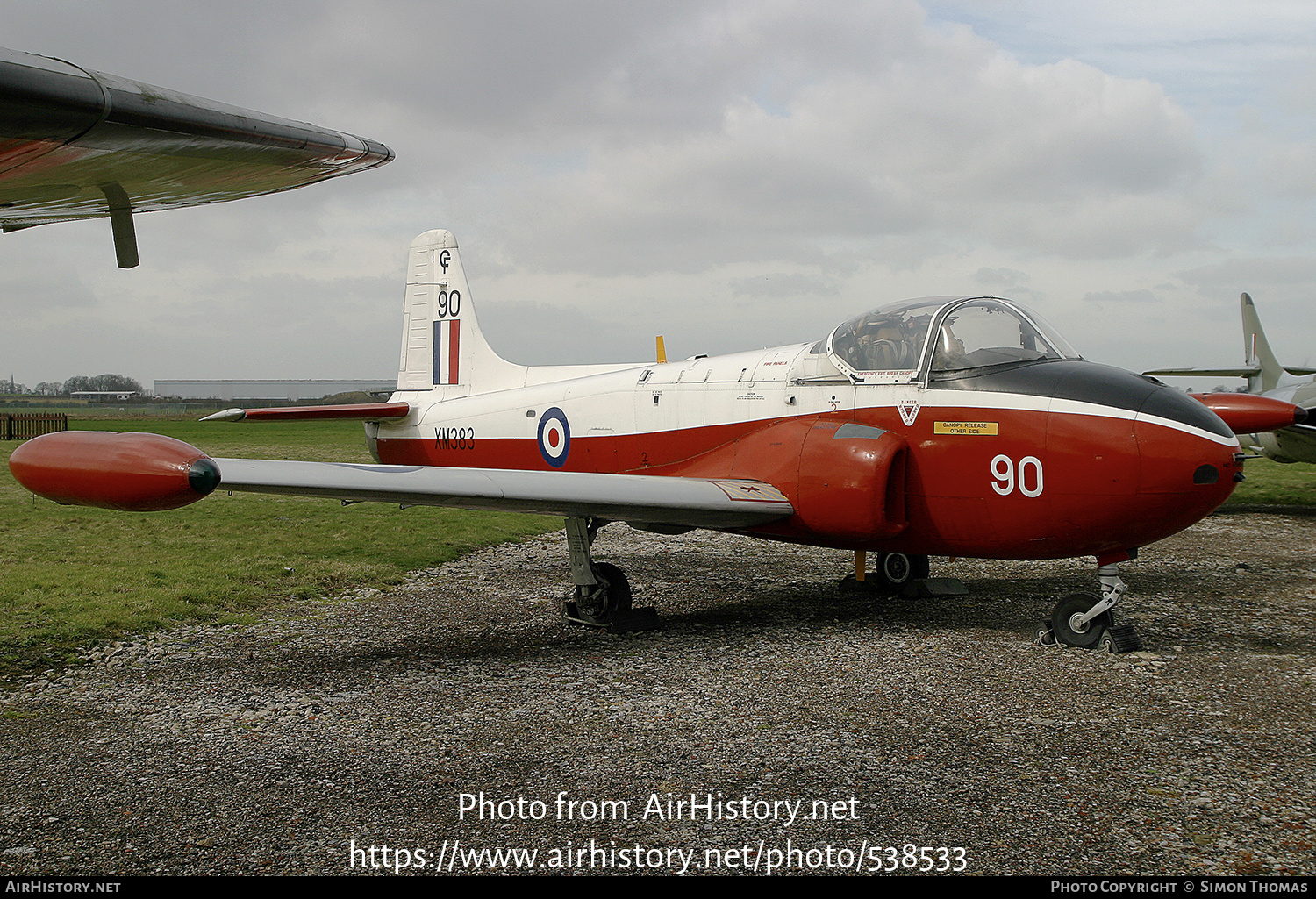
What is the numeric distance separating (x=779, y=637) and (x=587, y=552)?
5.40ft

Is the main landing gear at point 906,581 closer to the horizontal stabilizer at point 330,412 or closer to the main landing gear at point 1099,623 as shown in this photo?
the main landing gear at point 1099,623

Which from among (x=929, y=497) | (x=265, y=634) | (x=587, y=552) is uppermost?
(x=929, y=497)

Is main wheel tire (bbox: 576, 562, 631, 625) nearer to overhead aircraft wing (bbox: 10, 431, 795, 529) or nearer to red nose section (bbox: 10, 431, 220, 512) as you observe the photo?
overhead aircraft wing (bbox: 10, 431, 795, 529)

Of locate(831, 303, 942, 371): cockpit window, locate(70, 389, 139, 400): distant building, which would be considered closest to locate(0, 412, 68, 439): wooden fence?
locate(831, 303, 942, 371): cockpit window

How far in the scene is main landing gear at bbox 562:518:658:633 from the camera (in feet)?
22.9

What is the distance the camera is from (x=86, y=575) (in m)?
8.72

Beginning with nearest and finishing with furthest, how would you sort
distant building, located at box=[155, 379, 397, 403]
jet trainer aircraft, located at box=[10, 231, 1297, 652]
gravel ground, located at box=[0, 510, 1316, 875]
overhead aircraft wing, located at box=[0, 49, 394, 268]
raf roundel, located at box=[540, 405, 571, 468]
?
overhead aircraft wing, located at box=[0, 49, 394, 268] → gravel ground, located at box=[0, 510, 1316, 875] → jet trainer aircraft, located at box=[10, 231, 1297, 652] → raf roundel, located at box=[540, 405, 571, 468] → distant building, located at box=[155, 379, 397, 403]

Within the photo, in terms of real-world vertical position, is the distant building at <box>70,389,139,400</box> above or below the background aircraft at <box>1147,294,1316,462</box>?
above

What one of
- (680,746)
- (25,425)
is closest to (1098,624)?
(680,746)

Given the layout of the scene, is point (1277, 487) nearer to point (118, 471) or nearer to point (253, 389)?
point (118, 471)

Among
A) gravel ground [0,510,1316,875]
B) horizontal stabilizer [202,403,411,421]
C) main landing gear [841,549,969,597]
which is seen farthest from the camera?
horizontal stabilizer [202,403,411,421]

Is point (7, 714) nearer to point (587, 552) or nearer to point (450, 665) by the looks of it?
point (450, 665)

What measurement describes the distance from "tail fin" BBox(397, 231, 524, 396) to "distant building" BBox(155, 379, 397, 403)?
9635 centimetres
